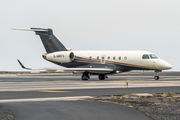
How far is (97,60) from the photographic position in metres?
43.7

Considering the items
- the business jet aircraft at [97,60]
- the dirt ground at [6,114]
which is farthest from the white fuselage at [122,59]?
the dirt ground at [6,114]

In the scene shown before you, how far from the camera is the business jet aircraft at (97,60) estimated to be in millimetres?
41562

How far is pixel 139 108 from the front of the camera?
13.0m

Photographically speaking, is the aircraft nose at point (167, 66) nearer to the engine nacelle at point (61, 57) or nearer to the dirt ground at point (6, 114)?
the engine nacelle at point (61, 57)

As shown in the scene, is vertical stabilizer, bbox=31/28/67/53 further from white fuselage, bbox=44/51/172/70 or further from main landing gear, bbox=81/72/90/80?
main landing gear, bbox=81/72/90/80

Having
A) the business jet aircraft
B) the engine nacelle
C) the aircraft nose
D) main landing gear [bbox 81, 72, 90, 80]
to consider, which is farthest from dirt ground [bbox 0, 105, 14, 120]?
the engine nacelle

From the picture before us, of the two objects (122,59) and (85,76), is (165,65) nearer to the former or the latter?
(122,59)

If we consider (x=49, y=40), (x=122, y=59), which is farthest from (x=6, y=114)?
(x=49, y=40)

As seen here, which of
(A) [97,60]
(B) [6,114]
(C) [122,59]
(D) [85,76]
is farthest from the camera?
(A) [97,60]

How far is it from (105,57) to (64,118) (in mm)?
33367

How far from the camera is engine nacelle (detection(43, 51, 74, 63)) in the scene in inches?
1754

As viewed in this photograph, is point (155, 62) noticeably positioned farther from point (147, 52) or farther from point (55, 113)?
point (55, 113)

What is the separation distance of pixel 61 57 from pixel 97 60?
17.5 feet

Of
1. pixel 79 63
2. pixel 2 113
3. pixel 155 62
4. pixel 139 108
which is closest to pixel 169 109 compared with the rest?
pixel 139 108
